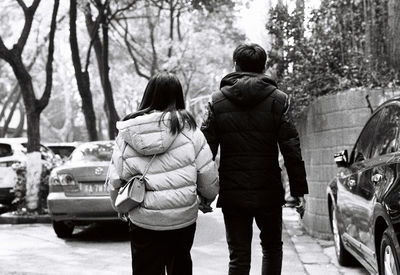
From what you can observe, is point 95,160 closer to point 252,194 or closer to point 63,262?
point 63,262

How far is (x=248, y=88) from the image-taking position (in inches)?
177

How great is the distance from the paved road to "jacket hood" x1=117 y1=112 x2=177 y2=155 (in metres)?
3.19

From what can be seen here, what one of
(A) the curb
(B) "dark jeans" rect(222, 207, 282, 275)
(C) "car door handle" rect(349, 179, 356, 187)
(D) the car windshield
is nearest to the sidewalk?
(C) "car door handle" rect(349, 179, 356, 187)

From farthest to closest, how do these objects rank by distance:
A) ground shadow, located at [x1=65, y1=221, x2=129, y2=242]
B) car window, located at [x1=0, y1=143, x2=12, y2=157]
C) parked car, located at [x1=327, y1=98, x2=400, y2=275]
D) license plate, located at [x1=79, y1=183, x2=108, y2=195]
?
1. car window, located at [x1=0, y1=143, x2=12, y2=157]
2. ground shadow, located at [x1=65, y1=221, x2=129, y2=242]
3. license plate, located at [x1=79, y1=183, x2=108, y2=195]
4. parked car, located at [x1=327, y1=98, x2=400, y2=275]

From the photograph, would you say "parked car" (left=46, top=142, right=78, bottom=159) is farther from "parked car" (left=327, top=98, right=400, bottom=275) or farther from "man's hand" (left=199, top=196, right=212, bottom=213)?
"man's hand" (left=199, top=196, right=212, bottom=213)

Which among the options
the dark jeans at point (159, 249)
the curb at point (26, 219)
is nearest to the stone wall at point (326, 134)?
the dark jeans at point (159, 249)

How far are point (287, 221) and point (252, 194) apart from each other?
7.06m

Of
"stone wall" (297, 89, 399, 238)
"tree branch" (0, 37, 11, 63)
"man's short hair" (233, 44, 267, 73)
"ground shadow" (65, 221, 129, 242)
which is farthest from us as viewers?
"tree branch" (0, 37, 11, 63)

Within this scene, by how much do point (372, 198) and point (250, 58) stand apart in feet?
4.34

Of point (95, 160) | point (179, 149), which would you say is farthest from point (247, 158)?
point (95, 160)

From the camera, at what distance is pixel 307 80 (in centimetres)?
963

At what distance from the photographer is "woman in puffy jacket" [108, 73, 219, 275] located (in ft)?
13.4

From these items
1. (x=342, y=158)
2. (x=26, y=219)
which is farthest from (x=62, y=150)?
(x=342, y=158)

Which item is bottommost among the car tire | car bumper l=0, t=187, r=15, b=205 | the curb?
the curb
